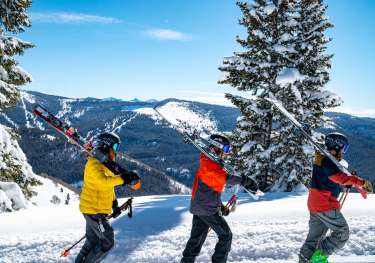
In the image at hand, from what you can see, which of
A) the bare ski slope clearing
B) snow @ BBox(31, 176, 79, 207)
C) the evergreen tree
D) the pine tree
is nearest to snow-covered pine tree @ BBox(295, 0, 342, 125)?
the evergreen tree

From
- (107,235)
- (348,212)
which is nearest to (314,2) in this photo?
(348,212)

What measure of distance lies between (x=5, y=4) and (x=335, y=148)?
14.1m

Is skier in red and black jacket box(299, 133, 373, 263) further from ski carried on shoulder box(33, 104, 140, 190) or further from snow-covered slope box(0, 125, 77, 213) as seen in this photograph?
snow-covered slope box(0, 125, 77, 213)

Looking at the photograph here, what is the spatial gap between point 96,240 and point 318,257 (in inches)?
130

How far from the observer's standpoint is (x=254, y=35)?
18703mm

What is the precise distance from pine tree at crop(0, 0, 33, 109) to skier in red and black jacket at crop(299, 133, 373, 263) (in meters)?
12.3

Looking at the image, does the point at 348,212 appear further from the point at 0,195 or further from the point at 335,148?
the point at 0,195

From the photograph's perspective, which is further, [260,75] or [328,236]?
[260,75]

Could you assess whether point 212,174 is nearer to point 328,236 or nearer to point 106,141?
point 106,141

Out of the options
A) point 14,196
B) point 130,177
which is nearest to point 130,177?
point 130,177

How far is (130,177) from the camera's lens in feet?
19.6

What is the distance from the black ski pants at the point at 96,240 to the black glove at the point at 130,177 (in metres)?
0.87

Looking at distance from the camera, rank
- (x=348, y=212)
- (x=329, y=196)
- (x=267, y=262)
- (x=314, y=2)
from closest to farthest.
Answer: (x=329, y=196)
(x=267, y=262)
(x=348, y=212)
(x=314, y=2)

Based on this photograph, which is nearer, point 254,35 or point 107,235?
point 107,235
